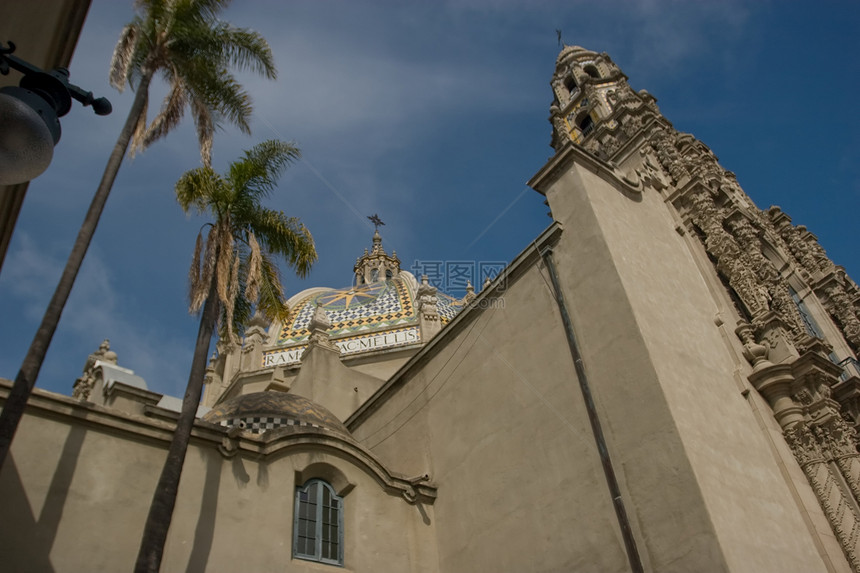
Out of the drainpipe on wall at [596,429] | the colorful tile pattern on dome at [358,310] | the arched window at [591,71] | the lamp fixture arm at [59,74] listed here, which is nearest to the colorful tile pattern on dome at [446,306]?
the colorful tile pattern on dome at [358,310]

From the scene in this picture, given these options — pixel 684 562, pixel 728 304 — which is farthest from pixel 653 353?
pixel 728 304

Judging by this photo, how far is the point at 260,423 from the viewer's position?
1298 cm

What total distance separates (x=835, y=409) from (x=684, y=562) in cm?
506

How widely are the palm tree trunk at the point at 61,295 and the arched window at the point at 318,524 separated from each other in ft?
15.7

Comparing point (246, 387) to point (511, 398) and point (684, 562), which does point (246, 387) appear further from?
point (684, 562)

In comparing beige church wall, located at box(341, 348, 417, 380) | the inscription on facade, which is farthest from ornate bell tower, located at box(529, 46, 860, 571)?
the inscription on facade

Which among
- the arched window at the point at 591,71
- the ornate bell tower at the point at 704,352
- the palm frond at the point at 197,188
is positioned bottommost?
the ornate bell tower at the point at 704,352

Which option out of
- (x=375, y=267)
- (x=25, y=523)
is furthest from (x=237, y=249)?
(x=375, y=267)

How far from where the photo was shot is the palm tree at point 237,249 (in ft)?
36.0

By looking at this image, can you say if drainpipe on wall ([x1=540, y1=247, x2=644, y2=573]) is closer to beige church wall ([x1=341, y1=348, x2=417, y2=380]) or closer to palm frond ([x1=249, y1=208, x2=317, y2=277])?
palm frond ([x1=249, y1=208, x2=317, y2=277])

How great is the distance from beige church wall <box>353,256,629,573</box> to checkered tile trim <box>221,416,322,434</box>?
267cm

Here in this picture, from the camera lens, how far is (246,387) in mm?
25219

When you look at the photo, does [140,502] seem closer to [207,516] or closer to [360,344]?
[207,516]

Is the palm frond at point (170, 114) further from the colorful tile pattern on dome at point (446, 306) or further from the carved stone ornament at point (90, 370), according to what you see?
the colorful tile pattern on dome at point (446, 306)
